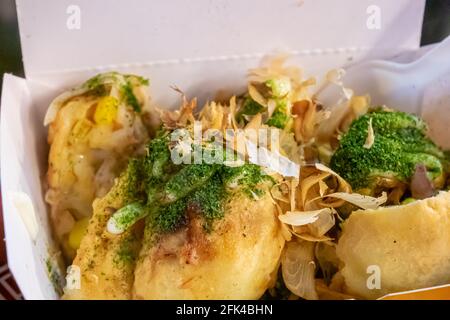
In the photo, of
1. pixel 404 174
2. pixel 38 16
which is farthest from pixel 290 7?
A: pixel 38 16

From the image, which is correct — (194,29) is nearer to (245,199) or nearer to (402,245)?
(245,199)

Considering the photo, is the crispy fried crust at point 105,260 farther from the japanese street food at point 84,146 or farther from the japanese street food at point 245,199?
the japanese street food at point 84,146

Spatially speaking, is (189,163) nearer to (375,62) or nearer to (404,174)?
(404,174)

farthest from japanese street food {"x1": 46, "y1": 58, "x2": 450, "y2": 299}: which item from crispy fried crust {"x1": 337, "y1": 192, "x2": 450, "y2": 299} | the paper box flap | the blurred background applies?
the blurred background

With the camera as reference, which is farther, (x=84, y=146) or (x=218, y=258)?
(x=84, y=146)

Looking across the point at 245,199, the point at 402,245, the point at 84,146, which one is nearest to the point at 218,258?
the point at 245,199

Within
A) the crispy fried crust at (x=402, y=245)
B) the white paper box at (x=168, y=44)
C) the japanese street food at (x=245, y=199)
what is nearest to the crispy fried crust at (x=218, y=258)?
the japanese street food at (x=245, y=199)

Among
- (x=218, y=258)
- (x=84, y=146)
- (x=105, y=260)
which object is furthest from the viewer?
(x=84, y=146)
